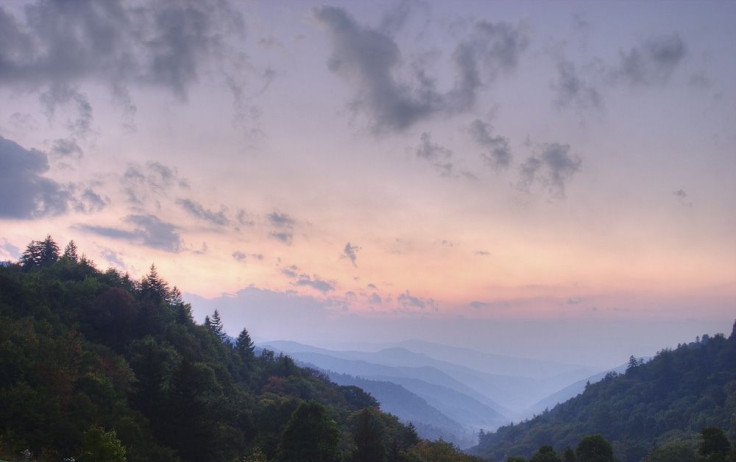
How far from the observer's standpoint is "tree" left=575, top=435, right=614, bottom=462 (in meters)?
70.6

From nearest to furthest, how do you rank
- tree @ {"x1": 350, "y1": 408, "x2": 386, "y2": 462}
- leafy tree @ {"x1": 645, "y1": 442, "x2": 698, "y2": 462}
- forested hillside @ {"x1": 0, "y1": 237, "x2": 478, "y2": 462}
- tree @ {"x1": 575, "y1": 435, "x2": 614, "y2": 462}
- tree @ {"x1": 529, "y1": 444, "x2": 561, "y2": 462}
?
forested hillside @ {"x1": 0, "y1": 237, "x2": 478, "y2": 462}
tree @ {"x1": 350, "y1": 408, "x2": 386, "y2": 462}
tree @ {"x1": 575, "y1": 435, "x2": 614, "y2": 462}
tree @ {"x1": 529, "y1": 444, "x2": 561, "y2": 462}
leafy tree @ {"x1": 645, "y1": 442, "x2": 698, "y2": 462}

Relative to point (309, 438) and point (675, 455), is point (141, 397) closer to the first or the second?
point (309, 438)

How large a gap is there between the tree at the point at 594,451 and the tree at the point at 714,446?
12.9 meters

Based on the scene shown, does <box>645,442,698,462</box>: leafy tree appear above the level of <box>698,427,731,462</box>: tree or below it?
below

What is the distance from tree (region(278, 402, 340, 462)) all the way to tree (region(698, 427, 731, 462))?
5599cm

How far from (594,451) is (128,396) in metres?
68.5

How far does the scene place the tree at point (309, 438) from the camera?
157 ft

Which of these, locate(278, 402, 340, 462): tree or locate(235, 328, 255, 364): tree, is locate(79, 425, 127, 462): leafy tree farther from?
locate(235, 328, 255, 364): tree

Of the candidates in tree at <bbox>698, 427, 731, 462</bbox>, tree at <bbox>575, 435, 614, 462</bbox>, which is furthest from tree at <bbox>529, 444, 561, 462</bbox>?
tree at <bbox>698, 427, 731, 462</bbox>

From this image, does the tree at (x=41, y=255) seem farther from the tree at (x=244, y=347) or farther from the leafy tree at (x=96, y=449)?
the leafy tree at (x=96, y=449)

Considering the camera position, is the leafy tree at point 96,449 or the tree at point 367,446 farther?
the tree at point 367,446

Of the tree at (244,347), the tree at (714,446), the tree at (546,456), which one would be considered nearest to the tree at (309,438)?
the tree at (546,456)

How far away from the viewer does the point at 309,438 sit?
4834cm

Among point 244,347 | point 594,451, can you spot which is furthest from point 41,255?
point 594,451
